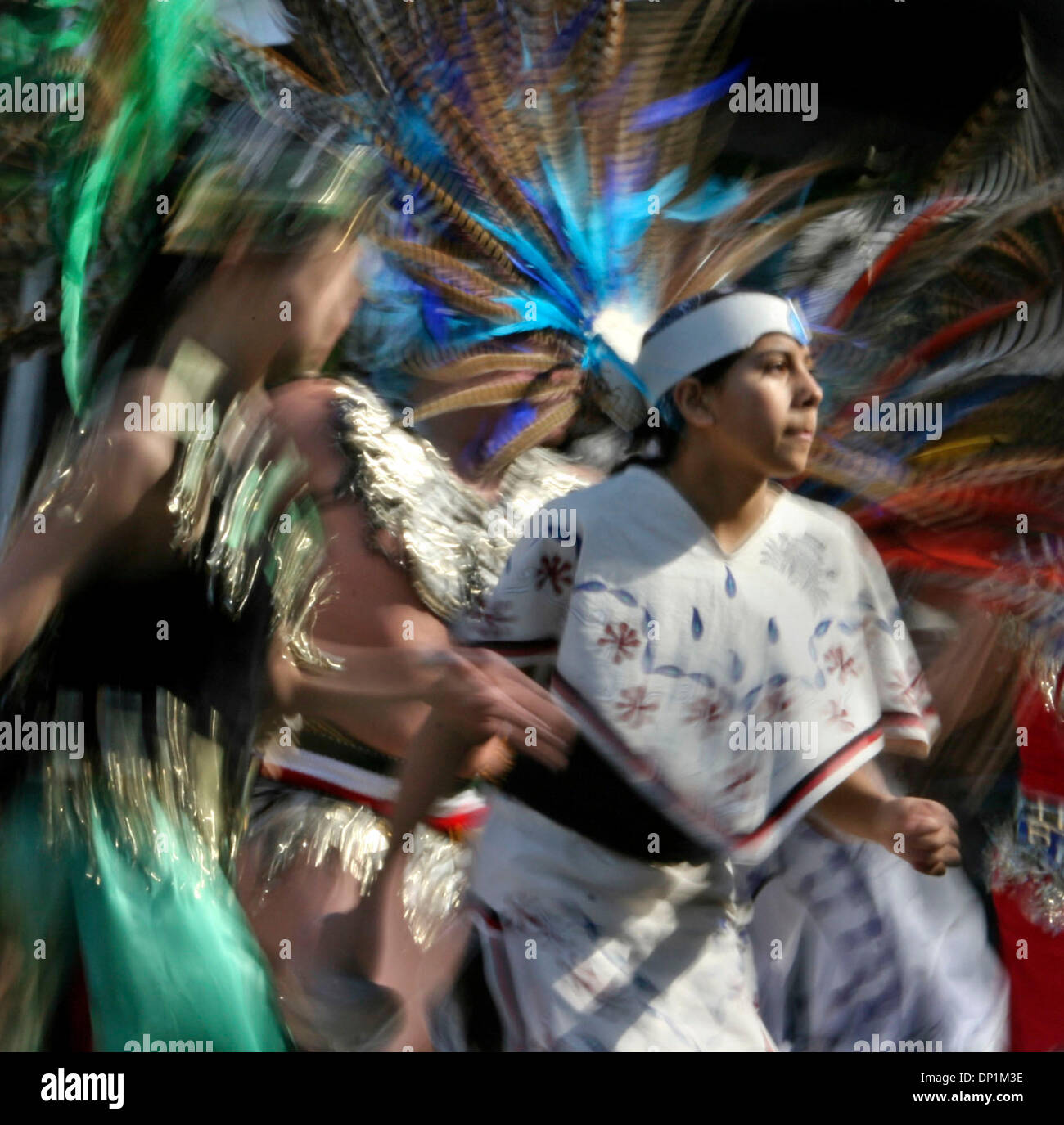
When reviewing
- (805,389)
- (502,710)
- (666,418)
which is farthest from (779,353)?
(502,710)

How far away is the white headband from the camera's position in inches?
99.4

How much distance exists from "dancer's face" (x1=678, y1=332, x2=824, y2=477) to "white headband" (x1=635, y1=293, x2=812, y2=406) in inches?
0.9

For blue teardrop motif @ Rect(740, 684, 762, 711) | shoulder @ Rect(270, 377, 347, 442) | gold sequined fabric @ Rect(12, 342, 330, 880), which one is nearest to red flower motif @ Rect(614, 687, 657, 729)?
blue teardrop motif @ Rect(740, 684, 762, 711)

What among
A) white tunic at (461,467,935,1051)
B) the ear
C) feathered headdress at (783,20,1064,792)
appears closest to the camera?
white tunic at (461,467,935,1051)

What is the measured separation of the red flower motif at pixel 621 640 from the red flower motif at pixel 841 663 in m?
0.32

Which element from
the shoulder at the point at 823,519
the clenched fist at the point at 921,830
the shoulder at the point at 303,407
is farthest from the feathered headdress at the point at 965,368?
the shoulder at the point at 303,407

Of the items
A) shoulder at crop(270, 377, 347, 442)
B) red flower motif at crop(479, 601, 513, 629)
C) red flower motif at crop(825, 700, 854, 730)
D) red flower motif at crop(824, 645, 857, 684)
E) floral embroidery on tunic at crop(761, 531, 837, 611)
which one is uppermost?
shoulder at crop(270, 377, 347, 442)

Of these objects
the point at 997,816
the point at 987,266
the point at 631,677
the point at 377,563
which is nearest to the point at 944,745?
the point at 997,816

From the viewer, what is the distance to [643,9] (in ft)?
8.69

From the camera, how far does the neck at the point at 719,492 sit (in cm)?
254

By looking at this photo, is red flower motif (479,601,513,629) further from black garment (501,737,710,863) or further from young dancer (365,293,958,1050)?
black garment (501,737,710,863)

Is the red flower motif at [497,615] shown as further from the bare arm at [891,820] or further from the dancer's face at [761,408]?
the bare arm at [891,820]

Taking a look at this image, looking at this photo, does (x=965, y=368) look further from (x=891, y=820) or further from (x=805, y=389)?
(x=891, y=820)
